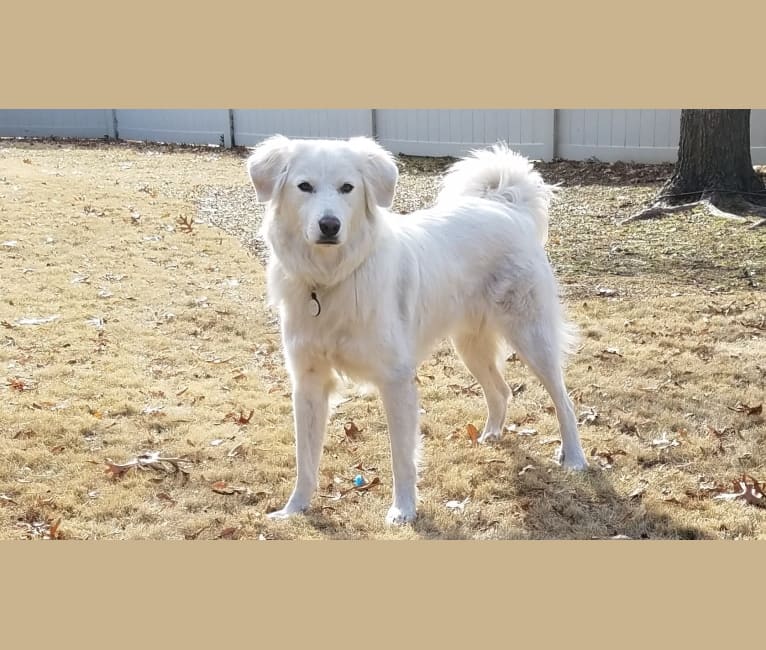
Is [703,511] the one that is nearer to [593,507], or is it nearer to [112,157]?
[593,507]

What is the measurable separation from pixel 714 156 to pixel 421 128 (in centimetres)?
654

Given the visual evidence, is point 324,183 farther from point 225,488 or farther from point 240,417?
point 240,417

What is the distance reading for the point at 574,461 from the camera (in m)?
4.94

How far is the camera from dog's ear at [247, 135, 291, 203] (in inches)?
163

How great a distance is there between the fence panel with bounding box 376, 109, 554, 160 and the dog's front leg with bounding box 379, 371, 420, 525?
1129 centimetres

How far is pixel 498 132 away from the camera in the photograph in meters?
15.5

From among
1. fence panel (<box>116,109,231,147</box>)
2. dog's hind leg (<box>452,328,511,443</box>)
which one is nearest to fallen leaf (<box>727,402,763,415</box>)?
dog's hind leg (<box>452,328,511,443</box>)

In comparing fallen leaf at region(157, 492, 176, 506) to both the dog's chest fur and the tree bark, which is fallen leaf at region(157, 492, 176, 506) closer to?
the dog's chest fur

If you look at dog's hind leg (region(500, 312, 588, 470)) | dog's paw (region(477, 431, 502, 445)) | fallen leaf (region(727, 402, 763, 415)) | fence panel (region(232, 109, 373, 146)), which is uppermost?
fence panel (region(232, 109, 373, 146))

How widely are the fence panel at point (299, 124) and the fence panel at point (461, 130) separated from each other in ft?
1.54

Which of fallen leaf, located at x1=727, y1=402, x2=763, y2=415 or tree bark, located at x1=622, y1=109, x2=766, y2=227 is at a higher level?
tree bark, located at x1=622, y1=109, x2=766, y2=227

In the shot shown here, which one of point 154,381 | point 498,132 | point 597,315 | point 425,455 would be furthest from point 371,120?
point 425,455

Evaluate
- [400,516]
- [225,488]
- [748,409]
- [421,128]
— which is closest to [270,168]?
[225,488]

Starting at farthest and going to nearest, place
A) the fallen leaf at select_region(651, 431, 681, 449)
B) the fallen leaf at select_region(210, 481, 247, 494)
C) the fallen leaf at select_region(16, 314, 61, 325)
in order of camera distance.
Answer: the fallen leaf at select_region(16, 314, 61, 325)
the fallen leaf at select_region(651, 431, 681, 449)
the fallen leaf at select_region(210, 481, 247, 494)
